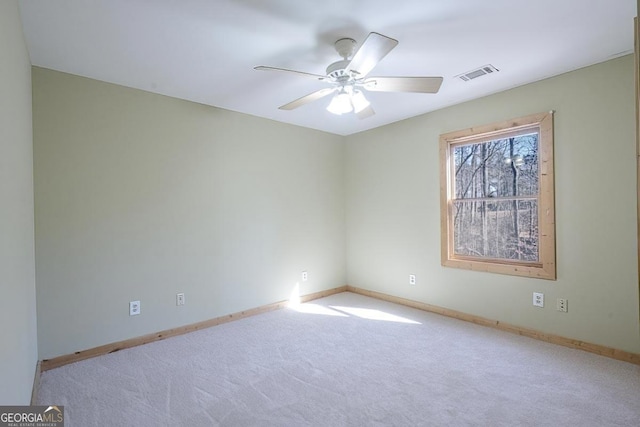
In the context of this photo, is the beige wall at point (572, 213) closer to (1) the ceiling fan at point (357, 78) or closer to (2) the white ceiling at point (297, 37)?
(2) the white ceiling at point (297, 37)

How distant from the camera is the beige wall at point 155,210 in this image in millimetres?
2689

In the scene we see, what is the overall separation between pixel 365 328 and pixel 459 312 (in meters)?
1.14

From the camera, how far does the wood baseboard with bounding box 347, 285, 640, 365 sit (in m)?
2.65

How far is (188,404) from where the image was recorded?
212cm

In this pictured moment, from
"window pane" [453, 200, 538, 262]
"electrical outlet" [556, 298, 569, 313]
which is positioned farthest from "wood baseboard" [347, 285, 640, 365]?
"window pane" [453, 200, 538, 262]

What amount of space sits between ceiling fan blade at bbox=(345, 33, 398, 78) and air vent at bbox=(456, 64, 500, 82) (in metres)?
1.20

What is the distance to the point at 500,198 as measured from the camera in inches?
138

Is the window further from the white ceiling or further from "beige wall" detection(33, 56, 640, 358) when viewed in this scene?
the white ceiling

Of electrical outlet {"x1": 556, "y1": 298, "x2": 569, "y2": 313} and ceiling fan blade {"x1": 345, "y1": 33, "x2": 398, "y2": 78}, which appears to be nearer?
ceiling fan blade {"x1": 345, "y1": 33, "x2": 398, "y2": 78}

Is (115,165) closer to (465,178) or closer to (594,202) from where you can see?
(465,178)

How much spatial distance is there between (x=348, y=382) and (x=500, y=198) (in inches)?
97.5

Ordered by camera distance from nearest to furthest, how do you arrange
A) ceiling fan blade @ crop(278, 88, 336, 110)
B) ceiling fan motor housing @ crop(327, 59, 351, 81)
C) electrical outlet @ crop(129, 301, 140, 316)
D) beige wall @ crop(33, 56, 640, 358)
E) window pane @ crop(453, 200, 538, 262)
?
ceiling fan motor housing @ crop(327, 59, 351, 81) < ceiling fan blade @ crop(278, 88, 336, 110) < beige wall @ crop(33, 56, 640, 358) < electrical outlet @ crop(129, 301, 140, 316) < window pane @ crop(453, 200, 538, 262)

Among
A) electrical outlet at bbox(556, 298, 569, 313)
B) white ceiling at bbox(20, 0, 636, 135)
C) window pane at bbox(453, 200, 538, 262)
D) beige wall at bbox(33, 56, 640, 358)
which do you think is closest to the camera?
white ceiling at bbox(20, 0, 636, 135)

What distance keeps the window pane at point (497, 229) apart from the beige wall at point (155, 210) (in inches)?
77.1
